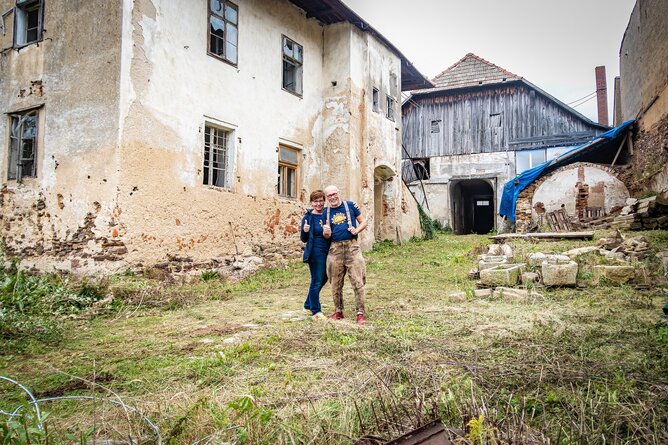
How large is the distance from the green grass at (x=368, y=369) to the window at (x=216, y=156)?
3.75 m

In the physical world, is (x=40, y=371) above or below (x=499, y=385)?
below

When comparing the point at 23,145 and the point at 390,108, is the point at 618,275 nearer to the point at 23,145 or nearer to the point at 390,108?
the point at 390,108

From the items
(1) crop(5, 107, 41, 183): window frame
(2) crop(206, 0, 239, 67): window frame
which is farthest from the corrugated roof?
(1) crop(5, 107, 41, 183): window frame

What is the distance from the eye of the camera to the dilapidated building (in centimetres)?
770

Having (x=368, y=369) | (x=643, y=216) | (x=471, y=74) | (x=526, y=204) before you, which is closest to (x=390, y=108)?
(x=526, y=204)

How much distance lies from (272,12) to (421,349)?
1045 centimetres

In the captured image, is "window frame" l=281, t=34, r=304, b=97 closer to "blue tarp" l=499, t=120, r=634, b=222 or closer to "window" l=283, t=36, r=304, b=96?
"window" l=283, t=36, r=304, b=96

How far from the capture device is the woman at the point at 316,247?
17.8 feet

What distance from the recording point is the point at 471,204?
27.9 m

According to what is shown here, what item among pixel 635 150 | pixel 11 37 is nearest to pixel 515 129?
pixel 635 150

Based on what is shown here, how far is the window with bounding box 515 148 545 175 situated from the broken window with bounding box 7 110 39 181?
64.8 feet

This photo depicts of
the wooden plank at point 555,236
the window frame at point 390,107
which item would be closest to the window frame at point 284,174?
the window frame at point 390,107

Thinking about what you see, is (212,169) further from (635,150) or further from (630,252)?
(635,150)

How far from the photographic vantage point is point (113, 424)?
2240 mm
